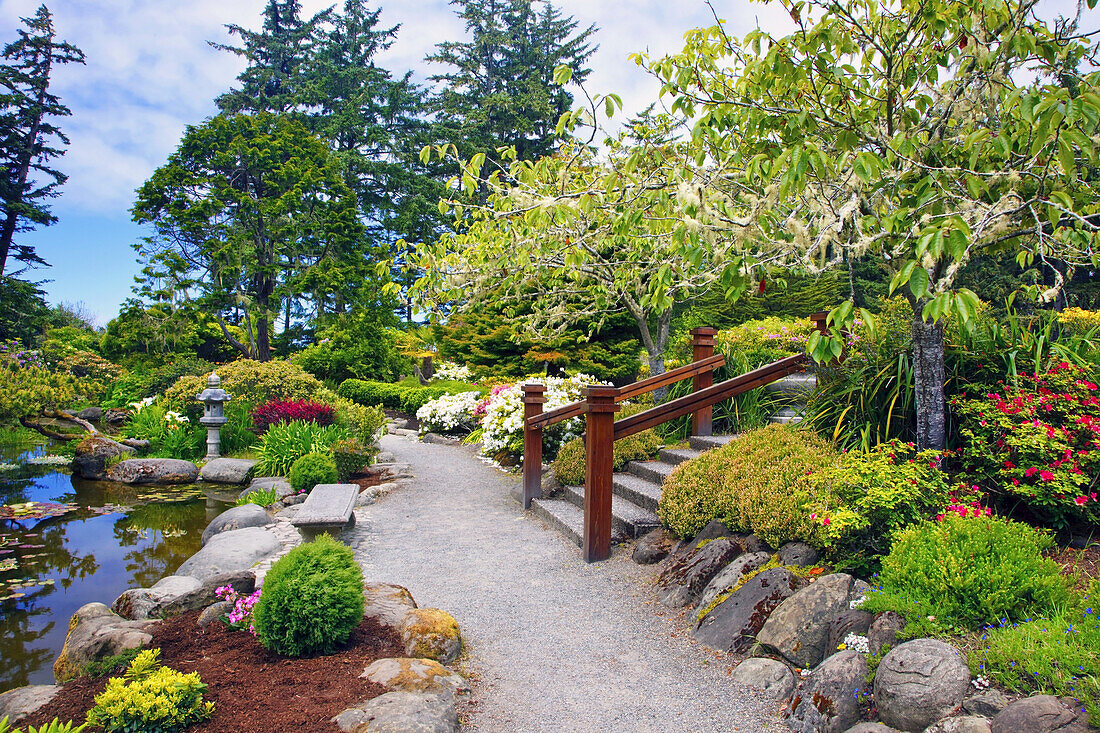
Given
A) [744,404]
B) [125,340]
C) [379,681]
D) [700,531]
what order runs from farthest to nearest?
[125,340], [744,404], [700,531], [379,681]

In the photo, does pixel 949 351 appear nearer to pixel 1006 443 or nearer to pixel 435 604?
pixel 1006 443

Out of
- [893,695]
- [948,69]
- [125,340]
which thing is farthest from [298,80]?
[893,695]

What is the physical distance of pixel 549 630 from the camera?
13.0 ft

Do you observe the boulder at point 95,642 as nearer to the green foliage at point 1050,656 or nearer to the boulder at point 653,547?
the boulder at point 653,547

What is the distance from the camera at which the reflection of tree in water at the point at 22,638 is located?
147 inches

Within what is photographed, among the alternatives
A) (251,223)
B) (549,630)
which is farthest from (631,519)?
(251,223)

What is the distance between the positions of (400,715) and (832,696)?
1.81m

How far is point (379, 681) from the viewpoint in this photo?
2867 mm

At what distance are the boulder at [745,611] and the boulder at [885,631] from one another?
0.67m

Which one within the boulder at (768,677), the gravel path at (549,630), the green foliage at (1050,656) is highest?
the green foliage at (1050,656)

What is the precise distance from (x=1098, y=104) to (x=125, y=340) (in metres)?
18.8

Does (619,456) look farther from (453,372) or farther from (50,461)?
(453,372)

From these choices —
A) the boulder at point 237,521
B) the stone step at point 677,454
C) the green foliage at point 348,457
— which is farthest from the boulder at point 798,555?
the green foliage at point 348,457

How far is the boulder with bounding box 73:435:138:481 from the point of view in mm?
8930
